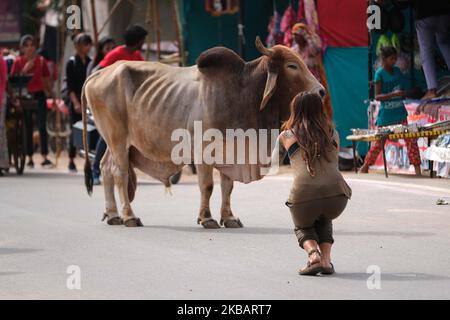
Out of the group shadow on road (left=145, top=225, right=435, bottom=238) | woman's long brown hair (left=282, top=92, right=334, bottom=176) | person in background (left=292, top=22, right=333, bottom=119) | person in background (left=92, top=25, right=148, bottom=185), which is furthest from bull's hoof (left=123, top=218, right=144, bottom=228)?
person in background (left=292, top=22, right=333, bottom=119)

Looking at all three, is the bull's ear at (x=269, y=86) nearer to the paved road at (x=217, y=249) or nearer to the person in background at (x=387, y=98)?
the paved road at (x=217, y=249)

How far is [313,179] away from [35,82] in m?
13.5

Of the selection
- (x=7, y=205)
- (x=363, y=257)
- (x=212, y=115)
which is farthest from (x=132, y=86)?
(x=363, y=257)

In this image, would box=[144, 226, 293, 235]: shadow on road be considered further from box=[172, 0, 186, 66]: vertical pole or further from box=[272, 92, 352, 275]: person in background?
box=[172, 0, 186, 66]: vertical pole

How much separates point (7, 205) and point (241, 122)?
3.86 m

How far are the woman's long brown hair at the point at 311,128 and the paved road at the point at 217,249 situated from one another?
854 millimetres

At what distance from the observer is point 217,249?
35.7 ft

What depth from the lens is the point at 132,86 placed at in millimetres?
13273

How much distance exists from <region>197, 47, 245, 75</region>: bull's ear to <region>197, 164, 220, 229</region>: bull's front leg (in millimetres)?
936

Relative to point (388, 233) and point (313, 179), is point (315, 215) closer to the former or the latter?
point (313, 179)

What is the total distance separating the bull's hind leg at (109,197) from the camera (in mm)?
13078

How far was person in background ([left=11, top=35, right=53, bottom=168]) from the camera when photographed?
22.2 meters
